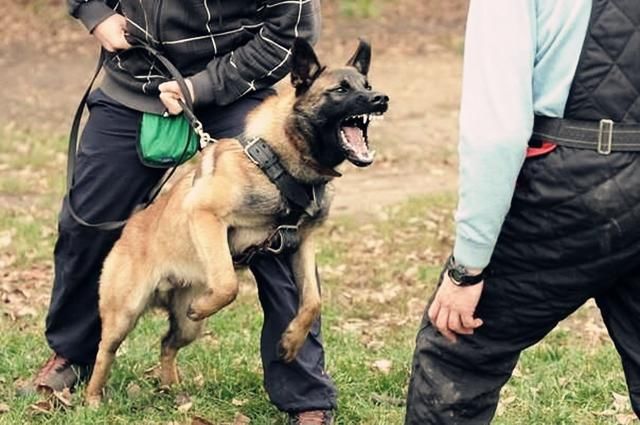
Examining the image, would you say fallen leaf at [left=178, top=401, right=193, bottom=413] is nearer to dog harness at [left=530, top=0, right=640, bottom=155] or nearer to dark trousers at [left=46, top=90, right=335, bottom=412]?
dark trousers at [left=46, top=90, right=335, bottom=412]

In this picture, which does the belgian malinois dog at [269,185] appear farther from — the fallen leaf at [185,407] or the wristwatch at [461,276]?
the wristwatch at [461,276]

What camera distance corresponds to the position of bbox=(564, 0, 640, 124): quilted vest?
318 centimetres

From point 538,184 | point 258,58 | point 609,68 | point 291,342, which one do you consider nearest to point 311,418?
point 291,342

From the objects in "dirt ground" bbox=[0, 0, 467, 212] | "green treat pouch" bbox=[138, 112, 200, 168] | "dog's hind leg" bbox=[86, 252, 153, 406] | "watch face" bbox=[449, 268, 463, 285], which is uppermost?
"watch face" bbox=[449, 268, 463, 285]

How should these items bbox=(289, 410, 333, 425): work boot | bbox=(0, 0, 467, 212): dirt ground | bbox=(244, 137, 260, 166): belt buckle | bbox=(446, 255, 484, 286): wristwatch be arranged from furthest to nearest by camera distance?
bbox=(0, 0, 467, 212): dirt ground → bbox=(289, 410, 333, 425): work boot → bbox=(244, 137, 260, 166): belt buckle → bbox=(446, 255, 484, 286): wristwatch

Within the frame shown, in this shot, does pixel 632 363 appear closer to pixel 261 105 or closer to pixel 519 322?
pixel 519 322

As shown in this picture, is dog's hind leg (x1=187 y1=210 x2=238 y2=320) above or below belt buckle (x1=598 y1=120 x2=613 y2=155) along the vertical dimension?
below

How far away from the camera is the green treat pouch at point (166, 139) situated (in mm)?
4953

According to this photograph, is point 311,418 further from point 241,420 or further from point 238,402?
point 238,402

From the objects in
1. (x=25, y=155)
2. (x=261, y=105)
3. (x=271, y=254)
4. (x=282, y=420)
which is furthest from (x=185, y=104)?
(x=25, y=155)

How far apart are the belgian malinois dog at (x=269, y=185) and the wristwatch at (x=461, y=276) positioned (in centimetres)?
112

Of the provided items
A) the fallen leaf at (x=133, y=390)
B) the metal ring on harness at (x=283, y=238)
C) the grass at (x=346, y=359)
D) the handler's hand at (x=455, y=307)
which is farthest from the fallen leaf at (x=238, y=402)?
the handler's hand at (x=455, y=307)

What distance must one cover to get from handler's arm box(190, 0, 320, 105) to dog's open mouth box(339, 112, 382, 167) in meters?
0.42

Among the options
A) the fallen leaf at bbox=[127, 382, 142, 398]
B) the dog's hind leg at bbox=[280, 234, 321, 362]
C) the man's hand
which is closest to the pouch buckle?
the dog's hind leg at bbox=[280, 234, 321, 362]
